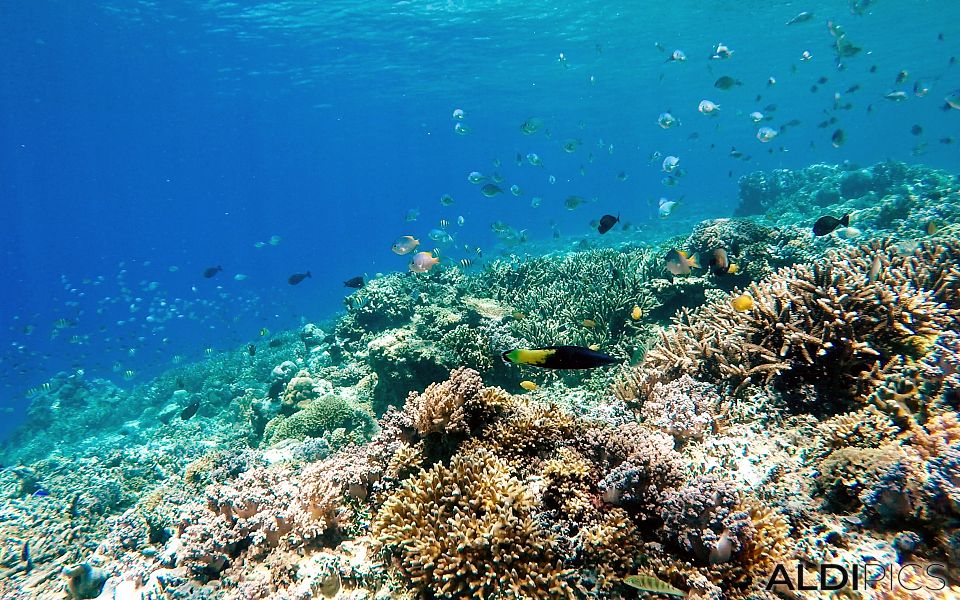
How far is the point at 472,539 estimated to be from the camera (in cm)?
280

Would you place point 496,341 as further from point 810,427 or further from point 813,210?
point 813,210

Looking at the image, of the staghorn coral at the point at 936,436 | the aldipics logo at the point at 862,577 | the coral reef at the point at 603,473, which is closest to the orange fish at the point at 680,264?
the coral reef at the point at 603,473

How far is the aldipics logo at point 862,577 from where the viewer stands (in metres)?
2.52

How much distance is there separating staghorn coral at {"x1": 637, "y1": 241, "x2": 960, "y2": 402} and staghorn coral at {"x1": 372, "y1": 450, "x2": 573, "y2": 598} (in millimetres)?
3056

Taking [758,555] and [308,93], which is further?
[308,93]

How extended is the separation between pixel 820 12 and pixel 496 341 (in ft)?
154

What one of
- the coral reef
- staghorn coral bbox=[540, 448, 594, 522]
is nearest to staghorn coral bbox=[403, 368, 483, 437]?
the coral reef

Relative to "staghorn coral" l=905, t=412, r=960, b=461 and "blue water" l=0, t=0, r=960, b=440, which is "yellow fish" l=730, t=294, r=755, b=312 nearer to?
"staghorn coral" l=905, t=412, r=960, b=461

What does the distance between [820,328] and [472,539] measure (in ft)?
13.9

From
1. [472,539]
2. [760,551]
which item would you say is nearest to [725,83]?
[760,551]

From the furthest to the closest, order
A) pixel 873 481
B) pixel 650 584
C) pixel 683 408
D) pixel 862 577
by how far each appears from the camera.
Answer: pixel 683 408 < pixel 873 481 < pixel 862 577 < pixel 650 584

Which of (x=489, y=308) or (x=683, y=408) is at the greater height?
(x=683, y=408)

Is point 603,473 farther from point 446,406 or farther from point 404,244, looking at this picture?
point 404,244

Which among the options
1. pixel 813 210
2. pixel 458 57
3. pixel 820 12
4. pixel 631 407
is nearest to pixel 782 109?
pixel 820 12
